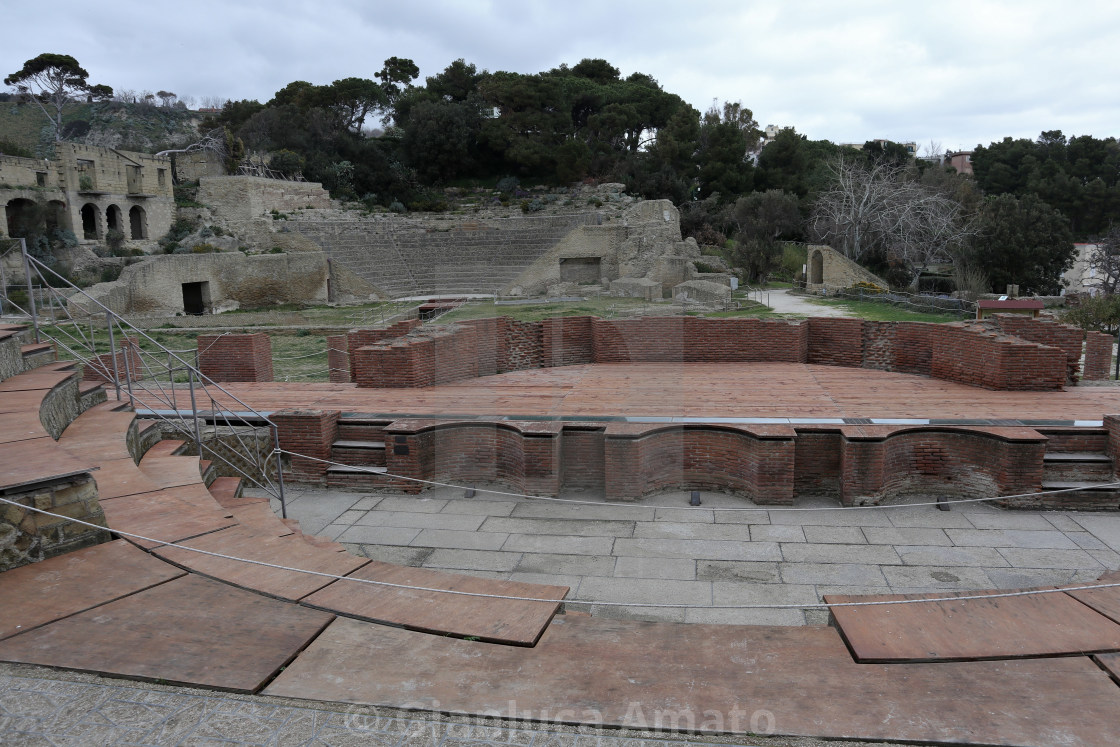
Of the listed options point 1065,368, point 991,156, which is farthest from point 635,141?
point 1065,368

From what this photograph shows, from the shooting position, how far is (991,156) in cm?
4816

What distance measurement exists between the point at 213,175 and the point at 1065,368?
38931 mm

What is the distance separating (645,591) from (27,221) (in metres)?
32.4

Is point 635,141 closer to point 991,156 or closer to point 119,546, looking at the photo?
point 991,156

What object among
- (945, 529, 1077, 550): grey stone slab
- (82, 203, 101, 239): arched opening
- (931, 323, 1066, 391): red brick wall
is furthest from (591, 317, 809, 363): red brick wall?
(82, 203, 101, 239): arched opening

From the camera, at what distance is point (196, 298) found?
1130 inches

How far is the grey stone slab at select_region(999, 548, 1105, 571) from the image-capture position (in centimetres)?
536

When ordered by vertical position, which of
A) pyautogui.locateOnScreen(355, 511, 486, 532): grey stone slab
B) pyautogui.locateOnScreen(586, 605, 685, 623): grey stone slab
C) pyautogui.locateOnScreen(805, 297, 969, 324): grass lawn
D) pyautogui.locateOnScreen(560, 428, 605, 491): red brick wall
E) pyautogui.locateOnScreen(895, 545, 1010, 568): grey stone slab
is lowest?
pyautogui.locateOnScreen(586, 605, 685, 623): grey stone slab

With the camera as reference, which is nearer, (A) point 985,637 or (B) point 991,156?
(A) point 985,637

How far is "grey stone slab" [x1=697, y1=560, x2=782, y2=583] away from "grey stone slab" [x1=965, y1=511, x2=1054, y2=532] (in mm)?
2065

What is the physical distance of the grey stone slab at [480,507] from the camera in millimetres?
6835

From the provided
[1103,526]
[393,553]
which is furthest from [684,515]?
[1103,526]

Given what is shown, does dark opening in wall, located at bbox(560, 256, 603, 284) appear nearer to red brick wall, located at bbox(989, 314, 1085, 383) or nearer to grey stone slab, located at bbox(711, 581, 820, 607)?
red brick wall, located at bbox(989, 314, 1085, 383)

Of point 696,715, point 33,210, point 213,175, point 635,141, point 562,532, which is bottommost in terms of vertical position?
point 562,532
